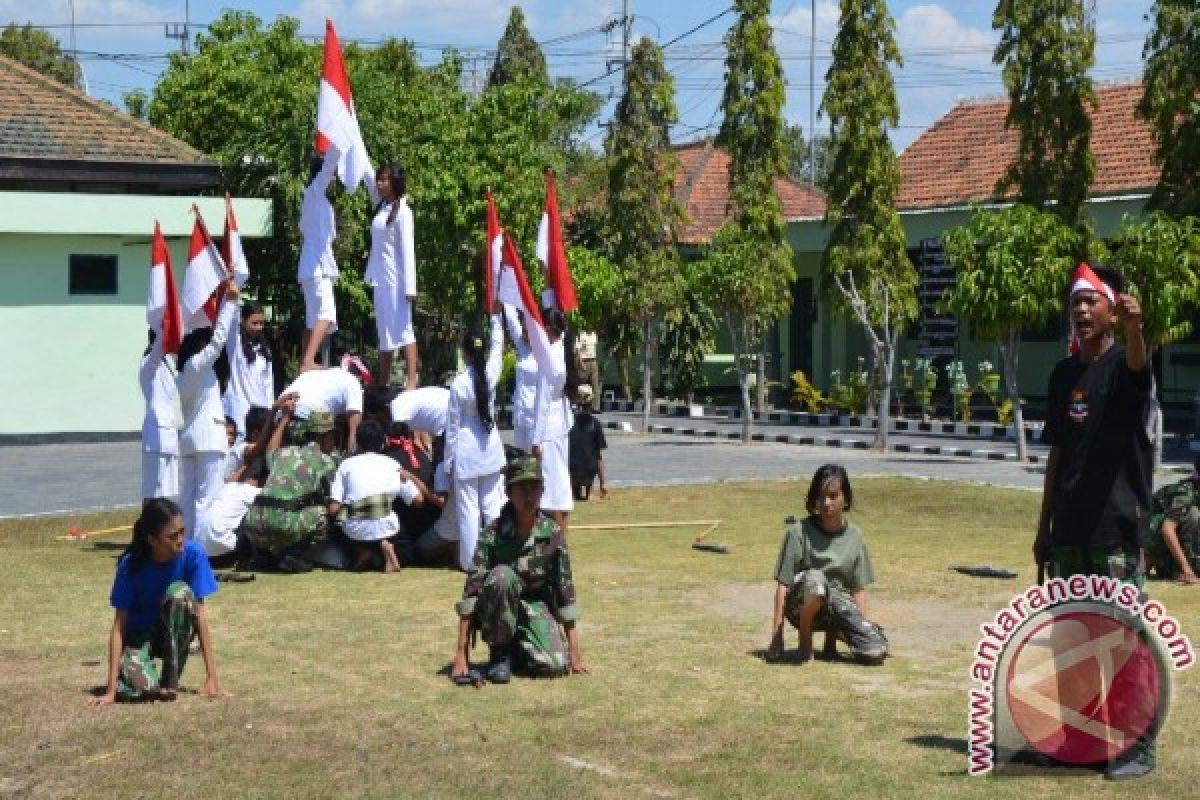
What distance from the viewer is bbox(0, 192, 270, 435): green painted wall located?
93.9 ft

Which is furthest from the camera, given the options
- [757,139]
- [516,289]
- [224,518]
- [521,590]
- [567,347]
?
[757,139]

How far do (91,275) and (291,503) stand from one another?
16.3 meters

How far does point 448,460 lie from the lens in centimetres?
1413

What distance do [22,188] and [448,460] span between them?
58.1ft

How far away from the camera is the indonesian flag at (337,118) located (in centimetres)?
1702

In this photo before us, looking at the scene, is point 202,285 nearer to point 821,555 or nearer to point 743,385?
point 821,555

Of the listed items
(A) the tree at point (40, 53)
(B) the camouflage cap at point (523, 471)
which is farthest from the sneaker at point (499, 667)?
(A) the tree at point (40, 53)

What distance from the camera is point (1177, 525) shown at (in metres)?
13.8

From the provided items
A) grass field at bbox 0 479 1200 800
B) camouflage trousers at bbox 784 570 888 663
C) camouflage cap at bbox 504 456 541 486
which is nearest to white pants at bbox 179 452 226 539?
grass field at bbox 0 479 1200 800

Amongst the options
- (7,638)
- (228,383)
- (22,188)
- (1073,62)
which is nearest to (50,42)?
(22,188)

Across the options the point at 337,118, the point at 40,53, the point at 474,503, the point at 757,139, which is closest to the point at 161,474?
the point at 474,503

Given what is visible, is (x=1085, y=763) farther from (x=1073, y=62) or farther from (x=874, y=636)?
(x=1073, y=62)

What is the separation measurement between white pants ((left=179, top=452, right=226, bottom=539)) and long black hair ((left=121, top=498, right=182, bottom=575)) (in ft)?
14.2

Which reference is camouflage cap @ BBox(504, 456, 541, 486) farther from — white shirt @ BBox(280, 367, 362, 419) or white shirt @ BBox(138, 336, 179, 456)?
white shirt @ BBox(280, 367, 362, 419)
